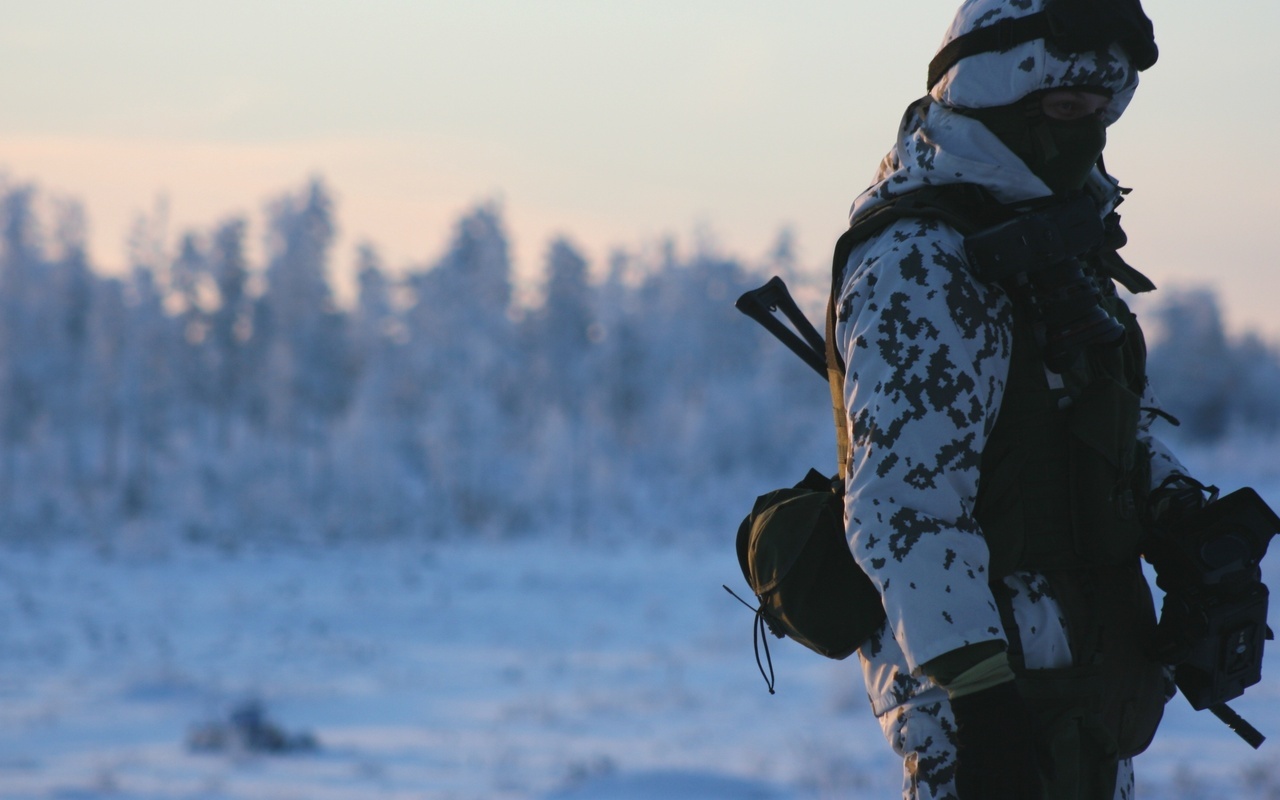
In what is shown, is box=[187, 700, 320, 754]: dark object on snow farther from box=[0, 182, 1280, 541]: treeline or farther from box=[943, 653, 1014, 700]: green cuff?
box=[0, 182, 1280, 541]: treeline

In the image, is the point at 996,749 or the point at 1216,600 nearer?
the point at 996,749

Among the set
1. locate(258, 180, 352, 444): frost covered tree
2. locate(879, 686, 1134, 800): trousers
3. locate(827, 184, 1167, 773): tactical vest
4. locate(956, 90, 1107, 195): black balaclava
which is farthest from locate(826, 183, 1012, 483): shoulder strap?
locate(258, 180, 352, 444): frost covered tree

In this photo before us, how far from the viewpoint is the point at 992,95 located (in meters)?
2.22

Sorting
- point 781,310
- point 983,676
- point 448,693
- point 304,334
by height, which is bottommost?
point 983,676

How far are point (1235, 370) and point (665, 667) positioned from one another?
52.8m

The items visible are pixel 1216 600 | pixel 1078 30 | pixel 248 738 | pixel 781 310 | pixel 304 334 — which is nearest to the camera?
pixel 1078 30

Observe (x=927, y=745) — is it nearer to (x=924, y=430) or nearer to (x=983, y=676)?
(x=983, y=676)

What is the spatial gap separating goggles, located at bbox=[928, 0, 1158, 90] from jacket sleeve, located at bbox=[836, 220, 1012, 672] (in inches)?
14.5

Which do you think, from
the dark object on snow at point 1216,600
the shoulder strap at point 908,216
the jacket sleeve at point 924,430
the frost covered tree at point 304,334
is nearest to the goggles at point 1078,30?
the shoulder strap at point 908,216

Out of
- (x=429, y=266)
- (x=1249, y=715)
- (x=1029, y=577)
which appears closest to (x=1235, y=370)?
(x=429, y=266)

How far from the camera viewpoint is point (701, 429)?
4509 centimetres

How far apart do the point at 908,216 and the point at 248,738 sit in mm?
7681

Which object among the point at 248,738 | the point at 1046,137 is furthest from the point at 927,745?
the point at 248,738

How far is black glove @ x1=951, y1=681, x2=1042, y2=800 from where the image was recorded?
1.89 meters
